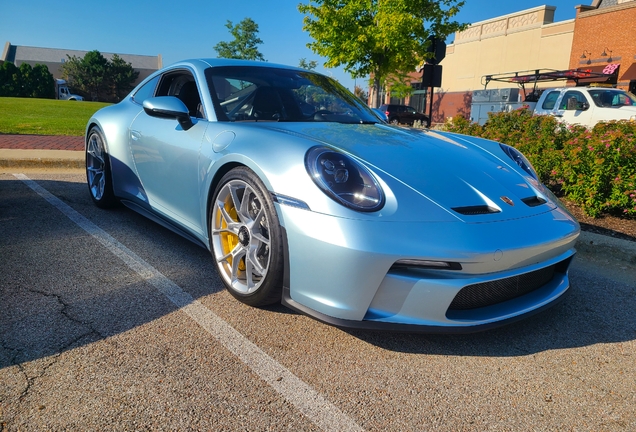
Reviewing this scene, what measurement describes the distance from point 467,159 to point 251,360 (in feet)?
5.33

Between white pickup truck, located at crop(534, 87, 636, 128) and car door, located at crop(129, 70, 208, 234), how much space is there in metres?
9.56

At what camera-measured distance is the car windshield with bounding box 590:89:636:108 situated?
1114cm

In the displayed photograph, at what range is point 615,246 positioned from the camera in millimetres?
3865

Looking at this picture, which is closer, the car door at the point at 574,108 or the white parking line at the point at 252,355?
the white parking line at the point at 252,355

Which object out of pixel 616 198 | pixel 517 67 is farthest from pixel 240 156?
pixel 517 67

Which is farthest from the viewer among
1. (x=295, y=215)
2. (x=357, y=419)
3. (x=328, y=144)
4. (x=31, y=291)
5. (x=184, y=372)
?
(x=31, y=291)

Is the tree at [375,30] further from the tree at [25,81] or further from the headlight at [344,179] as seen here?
the tree at [25,81]

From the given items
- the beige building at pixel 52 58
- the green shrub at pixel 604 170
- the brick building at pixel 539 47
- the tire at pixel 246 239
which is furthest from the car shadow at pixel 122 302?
the beige building at pixel 52 58

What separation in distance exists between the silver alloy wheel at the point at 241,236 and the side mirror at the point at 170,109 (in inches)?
26.3

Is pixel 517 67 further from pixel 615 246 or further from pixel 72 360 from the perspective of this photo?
pixel 72 360

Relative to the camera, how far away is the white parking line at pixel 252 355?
1.80 m

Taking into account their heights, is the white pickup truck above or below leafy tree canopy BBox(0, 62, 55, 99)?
below

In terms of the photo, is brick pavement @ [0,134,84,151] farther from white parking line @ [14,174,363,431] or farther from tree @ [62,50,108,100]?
tree @ [62,50,108,100]

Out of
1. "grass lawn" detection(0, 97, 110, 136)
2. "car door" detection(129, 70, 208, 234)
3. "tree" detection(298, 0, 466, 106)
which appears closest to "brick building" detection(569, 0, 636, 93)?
"tree" detection(298, 0, 466, 106)
